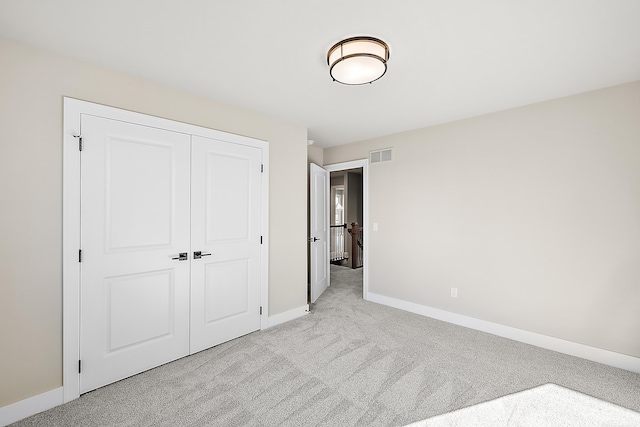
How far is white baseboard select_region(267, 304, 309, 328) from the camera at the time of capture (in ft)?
11.0

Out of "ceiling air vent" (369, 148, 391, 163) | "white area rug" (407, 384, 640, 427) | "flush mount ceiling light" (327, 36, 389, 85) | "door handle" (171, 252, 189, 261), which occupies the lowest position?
"white area rug" (407, 384, 640, 427)

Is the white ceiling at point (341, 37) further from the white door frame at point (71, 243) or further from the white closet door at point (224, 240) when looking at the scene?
the white closet door at point (224, 240)

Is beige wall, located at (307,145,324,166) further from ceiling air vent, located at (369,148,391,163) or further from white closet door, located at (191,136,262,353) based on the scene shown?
white closet door, located at (191,136,262,353)

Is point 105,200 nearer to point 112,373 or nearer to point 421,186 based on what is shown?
point 112,373

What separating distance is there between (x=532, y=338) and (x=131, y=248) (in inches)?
160

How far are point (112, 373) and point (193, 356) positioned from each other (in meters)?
0.63

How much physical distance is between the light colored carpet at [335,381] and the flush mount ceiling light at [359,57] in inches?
93.9

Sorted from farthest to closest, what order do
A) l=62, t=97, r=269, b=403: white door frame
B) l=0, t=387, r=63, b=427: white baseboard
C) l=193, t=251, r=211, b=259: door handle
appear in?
l=193, t=251, r=211, b=259: door handle, l=62, t=97, r=269, b=403: white door frame, l=0, t=387, r=63, b=427: white baseboard

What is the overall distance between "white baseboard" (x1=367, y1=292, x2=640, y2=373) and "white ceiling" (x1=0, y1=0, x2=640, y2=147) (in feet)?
8.13

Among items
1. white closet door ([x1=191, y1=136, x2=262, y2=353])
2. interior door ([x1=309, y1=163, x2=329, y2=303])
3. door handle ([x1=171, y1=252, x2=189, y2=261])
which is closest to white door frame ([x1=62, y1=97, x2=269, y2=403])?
door handle ([x1=171, y1=252, x2=189, y2=261])

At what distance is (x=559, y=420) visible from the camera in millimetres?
1847

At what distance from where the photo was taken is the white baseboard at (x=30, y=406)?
1.80m

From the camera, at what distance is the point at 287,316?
3.53 meters

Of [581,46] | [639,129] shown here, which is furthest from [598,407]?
[581,46]
